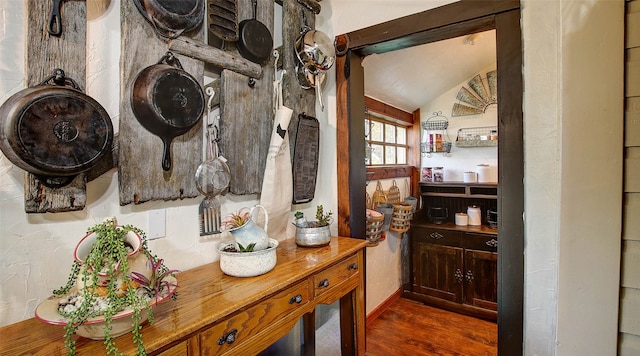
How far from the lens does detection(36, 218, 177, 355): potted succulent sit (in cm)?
67

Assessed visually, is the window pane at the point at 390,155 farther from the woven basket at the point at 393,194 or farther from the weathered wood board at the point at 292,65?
the weathered wood board at the point at 292,65

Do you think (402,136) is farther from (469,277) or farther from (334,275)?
(334,275)

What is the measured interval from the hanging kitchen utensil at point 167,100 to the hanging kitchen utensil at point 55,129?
0.13 meters

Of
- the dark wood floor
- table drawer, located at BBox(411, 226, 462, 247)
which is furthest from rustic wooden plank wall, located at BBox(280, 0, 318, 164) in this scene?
table drawer, located at BBox(411, 226, 462, 247)

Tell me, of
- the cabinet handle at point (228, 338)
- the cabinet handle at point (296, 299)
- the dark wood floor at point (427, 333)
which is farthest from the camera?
the dark wood floor at point (427, 333)

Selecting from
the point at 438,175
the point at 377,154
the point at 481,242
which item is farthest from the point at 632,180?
the point at 438,175

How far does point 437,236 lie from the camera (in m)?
3.01

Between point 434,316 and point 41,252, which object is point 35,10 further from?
point 434,316

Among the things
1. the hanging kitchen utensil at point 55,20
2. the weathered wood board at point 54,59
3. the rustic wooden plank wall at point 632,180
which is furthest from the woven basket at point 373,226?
the hanging kitchen utensil at point 55,20

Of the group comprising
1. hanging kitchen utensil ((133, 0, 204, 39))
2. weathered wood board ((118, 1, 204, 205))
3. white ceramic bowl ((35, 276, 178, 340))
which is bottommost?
white ceramic bowl ((35, 276, 178, 340))

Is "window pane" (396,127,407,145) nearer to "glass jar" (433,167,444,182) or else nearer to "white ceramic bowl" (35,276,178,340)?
"glass jar" (433,167,444,182)

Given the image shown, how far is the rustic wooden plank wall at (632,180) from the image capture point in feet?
2.09

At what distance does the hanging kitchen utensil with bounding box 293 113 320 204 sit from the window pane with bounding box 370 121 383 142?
3.76 ft

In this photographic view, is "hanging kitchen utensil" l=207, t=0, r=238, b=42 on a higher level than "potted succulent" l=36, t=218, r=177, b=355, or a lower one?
higher
